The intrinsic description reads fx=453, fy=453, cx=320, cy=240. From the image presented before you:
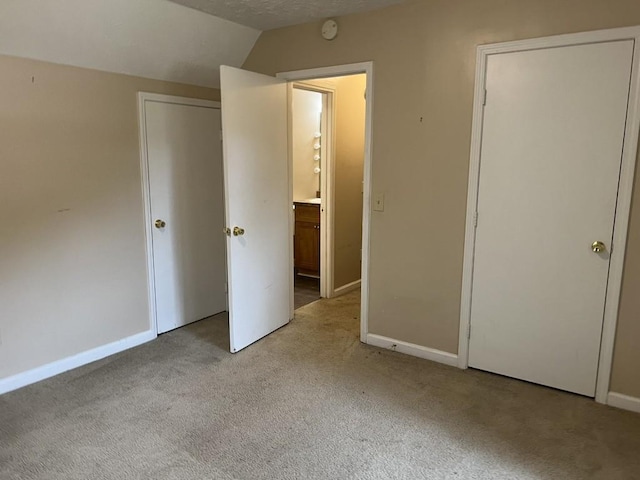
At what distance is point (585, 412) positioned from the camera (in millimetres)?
2539

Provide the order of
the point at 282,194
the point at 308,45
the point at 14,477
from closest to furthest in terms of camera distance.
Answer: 1. the point at 14,477
2. the point at 308,45
3. the point at 282,194

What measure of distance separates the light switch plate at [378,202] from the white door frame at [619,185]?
2.02 feet

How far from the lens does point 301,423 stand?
2.45 metres

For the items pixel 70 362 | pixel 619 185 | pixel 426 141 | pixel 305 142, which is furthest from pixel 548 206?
pixel 305 142

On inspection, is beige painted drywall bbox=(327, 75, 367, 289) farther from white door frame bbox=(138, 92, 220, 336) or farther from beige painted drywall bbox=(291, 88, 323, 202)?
white door frame bbox=(138, 92, 220, 336)

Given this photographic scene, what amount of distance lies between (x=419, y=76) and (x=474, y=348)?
184cm

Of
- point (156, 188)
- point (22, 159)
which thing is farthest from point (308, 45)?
point (22, 159)

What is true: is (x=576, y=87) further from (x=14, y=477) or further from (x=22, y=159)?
(x=14, y=477)

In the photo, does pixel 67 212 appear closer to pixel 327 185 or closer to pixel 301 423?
pixel 301 423

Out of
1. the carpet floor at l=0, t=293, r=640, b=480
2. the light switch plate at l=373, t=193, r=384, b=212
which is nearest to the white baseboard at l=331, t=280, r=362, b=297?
the carpet floor at l=0, t=293, r=640, b=480

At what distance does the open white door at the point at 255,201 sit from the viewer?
10.2 feet

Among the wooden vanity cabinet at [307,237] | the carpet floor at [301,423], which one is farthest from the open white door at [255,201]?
the wooden vanity cabinet at [307,237]

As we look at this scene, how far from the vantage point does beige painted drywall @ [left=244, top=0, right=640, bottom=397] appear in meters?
2.57

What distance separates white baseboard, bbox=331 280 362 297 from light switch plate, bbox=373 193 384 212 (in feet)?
5.17
